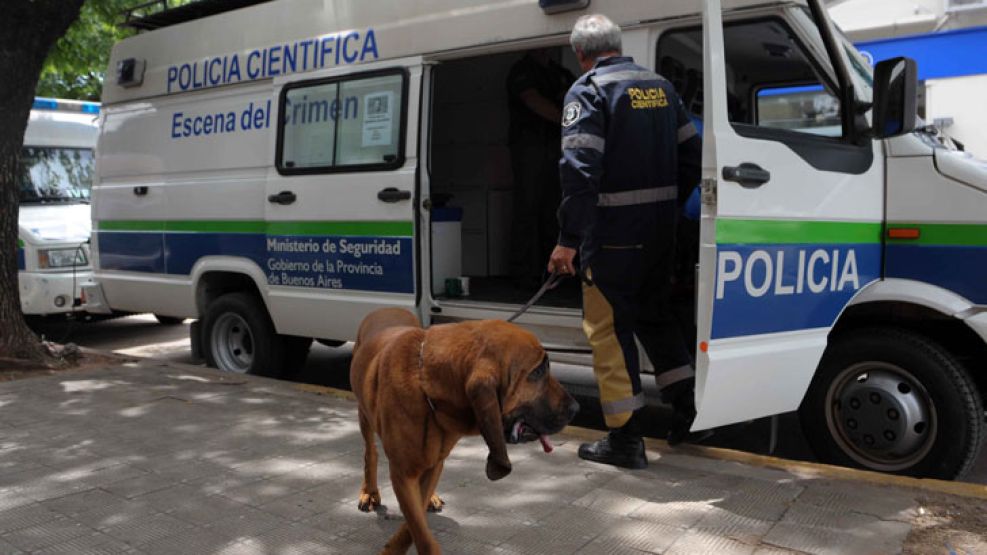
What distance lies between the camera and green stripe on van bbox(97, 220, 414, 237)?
18.0ft

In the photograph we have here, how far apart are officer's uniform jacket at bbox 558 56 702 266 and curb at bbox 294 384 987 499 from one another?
118 centimetres

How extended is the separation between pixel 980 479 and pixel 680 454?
154 centimetres

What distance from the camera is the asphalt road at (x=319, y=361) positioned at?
4941 millimetres

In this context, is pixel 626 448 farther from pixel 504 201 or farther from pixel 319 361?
pixel 319 361

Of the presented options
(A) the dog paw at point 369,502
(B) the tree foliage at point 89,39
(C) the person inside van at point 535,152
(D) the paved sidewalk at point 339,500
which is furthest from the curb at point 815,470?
(B) the tree foliage at point 89,39

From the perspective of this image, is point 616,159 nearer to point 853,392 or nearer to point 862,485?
point 853,392

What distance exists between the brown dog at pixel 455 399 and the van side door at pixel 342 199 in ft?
8.59

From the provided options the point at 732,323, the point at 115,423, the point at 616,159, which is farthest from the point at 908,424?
the point at 115,423

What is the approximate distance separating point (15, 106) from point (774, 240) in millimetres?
6379

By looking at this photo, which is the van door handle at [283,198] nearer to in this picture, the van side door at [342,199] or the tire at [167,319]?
the van side door at [342,199]

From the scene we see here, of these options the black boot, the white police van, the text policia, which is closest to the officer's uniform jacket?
the white police van

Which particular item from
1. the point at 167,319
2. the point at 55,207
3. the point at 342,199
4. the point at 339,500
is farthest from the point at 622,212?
the point at 55,207

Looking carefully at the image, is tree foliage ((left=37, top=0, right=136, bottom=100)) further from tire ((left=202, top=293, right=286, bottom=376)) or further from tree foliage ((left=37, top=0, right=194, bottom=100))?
tire ((left=202, top=293, right=286, bottom=376))

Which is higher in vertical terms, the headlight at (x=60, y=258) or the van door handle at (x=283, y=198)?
the van door handle at (x=283, y=198)
